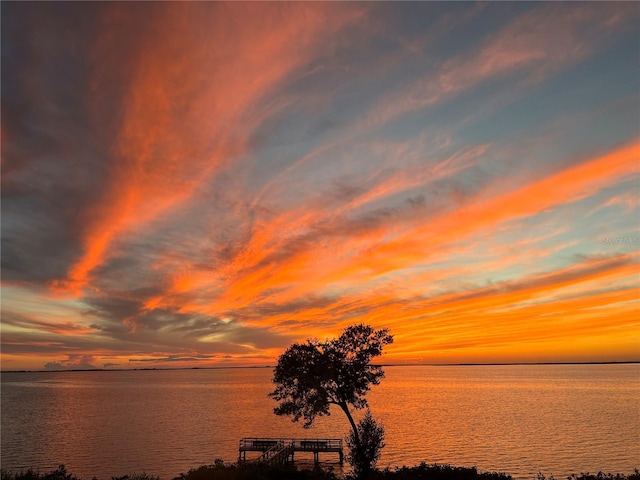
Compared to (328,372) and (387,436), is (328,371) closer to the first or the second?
(328,372)

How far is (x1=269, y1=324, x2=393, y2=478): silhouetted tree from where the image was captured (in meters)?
42.2

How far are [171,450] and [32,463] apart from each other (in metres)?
18.0

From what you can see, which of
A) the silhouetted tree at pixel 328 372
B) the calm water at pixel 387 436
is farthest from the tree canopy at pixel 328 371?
the calm water at pixel 387 436

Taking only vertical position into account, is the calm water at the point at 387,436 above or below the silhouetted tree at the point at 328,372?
below

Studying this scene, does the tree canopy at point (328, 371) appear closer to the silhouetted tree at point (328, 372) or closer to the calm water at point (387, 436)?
the silhouetted tree at point (328, 372)

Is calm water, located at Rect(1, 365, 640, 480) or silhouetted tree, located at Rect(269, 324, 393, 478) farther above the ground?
silhouetted tree, located at Rect(269, 324, 393, 478)

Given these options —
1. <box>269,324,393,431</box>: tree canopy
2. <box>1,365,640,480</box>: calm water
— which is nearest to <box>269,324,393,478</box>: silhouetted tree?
<box>269,324,393,431</box>: tree canopy

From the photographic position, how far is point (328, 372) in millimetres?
42000

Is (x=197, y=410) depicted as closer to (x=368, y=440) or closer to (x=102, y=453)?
(x=102, y=453)

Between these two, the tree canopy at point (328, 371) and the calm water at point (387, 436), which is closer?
the tree canopy at point (328, 371)

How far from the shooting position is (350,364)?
42812 mm

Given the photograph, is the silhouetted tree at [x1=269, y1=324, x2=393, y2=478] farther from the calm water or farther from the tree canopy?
the calm water

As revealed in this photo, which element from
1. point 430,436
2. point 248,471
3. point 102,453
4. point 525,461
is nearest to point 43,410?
point 102,453

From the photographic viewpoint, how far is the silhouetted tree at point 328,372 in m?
42.2
